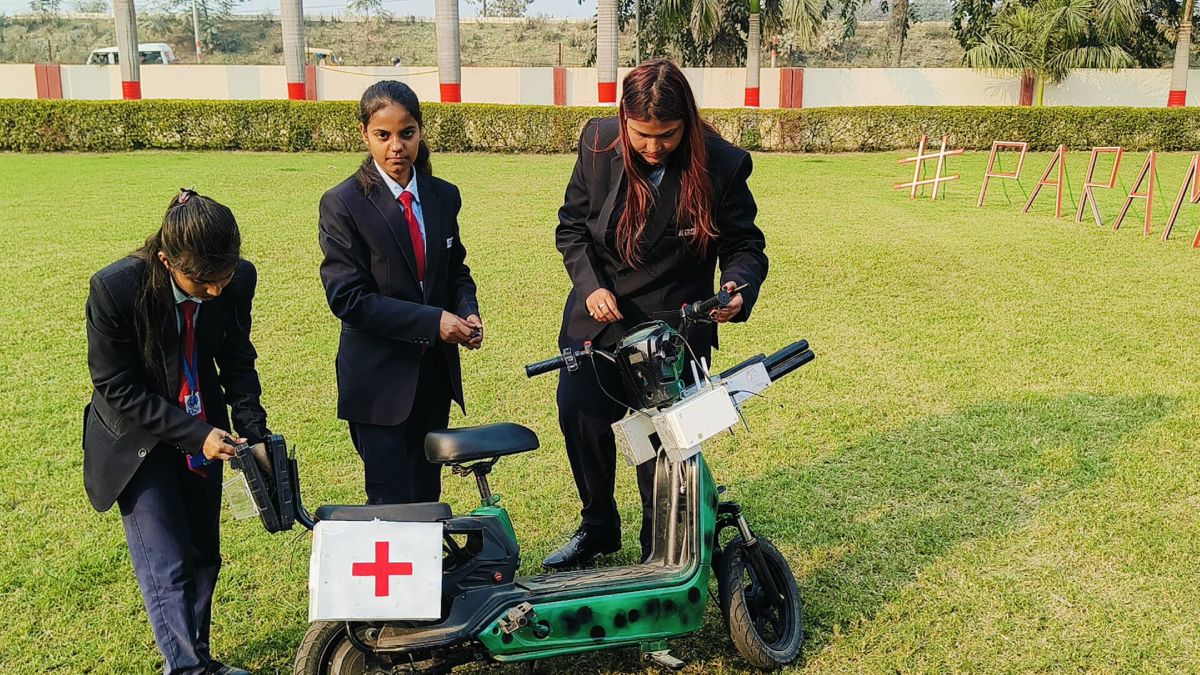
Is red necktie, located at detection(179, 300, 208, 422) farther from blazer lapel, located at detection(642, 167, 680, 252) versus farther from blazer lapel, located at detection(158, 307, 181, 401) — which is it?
blazer lapel, located at detection(642, 167, 680, 252)

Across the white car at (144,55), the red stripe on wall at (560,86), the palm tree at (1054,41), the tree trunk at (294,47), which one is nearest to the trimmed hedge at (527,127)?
the tree trunk at (294,47)

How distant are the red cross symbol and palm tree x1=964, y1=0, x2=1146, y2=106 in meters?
28.1

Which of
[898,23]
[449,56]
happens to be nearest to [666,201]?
[449,56]

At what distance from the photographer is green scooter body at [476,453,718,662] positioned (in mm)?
3090

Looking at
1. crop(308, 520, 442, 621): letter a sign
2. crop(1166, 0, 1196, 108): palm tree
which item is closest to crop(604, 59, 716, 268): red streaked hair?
crop(308, 520, 442, 621): letter a sign

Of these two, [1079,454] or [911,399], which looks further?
[911,399]

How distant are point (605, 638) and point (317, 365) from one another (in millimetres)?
4004

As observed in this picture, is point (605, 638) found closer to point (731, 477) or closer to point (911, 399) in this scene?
point (731, 477)

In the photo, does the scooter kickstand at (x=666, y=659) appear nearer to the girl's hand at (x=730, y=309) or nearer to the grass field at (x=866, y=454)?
the grass field at (x=866, y=454)

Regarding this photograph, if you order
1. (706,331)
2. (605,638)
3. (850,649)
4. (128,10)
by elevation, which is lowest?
(850,649)

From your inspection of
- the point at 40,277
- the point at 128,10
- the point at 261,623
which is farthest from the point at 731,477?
the point at 128,10

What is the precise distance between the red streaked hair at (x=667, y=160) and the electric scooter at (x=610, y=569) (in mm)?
354

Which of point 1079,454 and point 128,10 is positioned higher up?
point 128,10

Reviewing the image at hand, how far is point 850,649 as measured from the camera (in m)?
3.52
